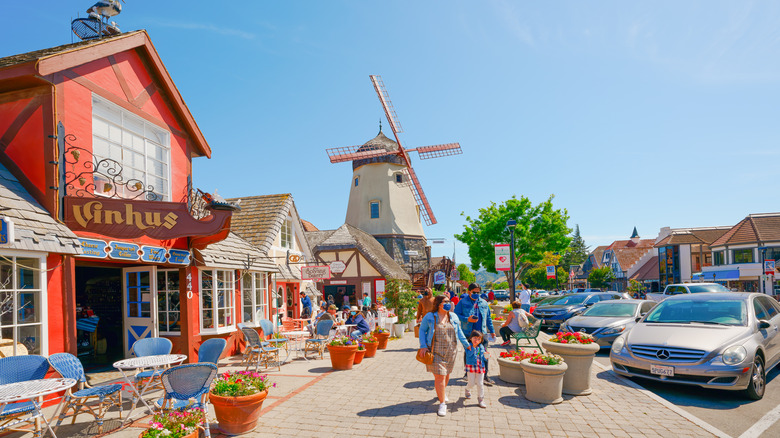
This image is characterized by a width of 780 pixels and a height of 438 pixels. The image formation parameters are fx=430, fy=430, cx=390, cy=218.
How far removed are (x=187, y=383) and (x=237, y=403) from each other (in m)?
0.66

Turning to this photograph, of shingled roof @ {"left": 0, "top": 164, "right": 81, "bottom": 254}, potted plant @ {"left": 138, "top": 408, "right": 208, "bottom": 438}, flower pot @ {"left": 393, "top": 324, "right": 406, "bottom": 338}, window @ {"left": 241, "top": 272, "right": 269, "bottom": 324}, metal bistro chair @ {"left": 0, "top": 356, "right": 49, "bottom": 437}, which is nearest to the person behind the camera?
potted plant @ {"left": 138, "top": 408, "right": 208, "bottom": 438}

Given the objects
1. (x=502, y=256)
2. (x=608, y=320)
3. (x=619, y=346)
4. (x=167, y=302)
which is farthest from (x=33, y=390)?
(x=502, y=256)

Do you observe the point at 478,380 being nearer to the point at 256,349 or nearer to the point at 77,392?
the point at 256,349

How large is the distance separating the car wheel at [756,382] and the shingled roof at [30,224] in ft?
35.1

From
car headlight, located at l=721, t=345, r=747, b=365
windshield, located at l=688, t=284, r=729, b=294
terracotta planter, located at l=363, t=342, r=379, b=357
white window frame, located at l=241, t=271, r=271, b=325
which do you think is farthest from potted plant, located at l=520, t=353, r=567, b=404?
windshield, located at l=688, t=284, r=729, b=294

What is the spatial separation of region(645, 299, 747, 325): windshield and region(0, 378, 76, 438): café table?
986 cm

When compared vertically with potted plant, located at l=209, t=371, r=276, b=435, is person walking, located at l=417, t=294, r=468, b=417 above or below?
above

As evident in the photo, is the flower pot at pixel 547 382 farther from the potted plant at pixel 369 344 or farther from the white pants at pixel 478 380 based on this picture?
the potted plant at pixel 369 344

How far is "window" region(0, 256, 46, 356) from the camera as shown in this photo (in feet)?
19.5

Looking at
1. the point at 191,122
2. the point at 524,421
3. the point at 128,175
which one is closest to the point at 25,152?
the point at 128,175

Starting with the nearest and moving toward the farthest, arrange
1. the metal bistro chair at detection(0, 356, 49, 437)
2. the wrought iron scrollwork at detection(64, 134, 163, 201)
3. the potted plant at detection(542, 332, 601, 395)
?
the metal bistro chair at detection(0, 356, 49, 437) → the wrought iron scrollwork at detection(64, 134, 163, 201) → the potted plant at detection(542, 332, 601, 395)

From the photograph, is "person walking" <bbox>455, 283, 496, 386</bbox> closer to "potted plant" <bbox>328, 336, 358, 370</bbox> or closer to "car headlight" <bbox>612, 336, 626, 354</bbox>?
"car headlight" <bbox>612, 336, 626, 354</bbox>

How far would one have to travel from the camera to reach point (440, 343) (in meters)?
6.27

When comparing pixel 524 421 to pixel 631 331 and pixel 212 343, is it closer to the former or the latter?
pixel 631 331
